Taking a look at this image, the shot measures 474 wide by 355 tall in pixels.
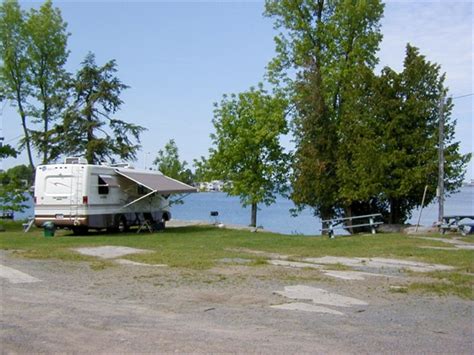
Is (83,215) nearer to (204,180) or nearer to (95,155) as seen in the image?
(95,155)

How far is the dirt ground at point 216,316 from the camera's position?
5566mm

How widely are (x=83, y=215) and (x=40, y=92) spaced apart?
16.2 m

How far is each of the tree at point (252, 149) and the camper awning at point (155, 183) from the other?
8920 mm

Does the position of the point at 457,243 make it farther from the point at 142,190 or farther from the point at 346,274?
the point at 142,190

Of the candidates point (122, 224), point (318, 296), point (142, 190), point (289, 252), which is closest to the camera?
point (318, 296)

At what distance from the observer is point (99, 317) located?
6562mm

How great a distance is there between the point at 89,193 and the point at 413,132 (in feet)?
41.0

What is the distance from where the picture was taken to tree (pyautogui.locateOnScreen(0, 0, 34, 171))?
3150cm

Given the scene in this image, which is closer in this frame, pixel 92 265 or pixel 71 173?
pixel 92 265

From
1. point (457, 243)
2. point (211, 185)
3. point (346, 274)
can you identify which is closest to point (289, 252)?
point (346, 274)

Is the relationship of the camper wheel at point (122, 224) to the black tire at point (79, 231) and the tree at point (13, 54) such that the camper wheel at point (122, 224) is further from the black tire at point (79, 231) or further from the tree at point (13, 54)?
the tree at point (13, 54)

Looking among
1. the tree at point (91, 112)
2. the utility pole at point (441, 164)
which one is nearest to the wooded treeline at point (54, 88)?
the tree at point (91, 112)

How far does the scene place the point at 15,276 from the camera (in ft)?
31.4

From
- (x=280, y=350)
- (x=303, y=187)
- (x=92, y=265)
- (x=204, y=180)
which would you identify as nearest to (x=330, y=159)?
(x=303, y=187)
